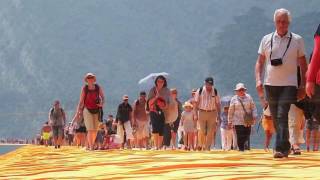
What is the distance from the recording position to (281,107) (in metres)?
8.47

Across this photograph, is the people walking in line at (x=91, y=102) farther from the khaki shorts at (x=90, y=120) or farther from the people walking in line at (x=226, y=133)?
the people walking in line at (x=226, y=133)

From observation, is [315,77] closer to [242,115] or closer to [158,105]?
[242,115]

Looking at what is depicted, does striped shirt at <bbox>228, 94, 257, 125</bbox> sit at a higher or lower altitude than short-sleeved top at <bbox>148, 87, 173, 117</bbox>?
lower

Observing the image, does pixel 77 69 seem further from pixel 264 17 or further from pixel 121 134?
pixel 121 134

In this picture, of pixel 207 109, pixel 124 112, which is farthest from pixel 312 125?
pixel 124 112

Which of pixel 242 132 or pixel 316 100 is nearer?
pixel 316 100

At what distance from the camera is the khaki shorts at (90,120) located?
13.9 meters

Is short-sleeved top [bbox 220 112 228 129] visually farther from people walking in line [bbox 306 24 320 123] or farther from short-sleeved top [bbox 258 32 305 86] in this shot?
people walking in line [bbox 306 24 320 123]

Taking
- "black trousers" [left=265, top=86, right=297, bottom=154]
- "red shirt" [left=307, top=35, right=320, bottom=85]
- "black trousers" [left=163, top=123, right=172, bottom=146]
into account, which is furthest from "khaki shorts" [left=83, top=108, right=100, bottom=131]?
"red shirt" [left=307, top=35, right=320, bottom=85]

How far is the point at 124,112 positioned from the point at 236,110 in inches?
210

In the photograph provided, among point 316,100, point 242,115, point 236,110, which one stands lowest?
point 316,100

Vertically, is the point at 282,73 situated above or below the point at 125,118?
below

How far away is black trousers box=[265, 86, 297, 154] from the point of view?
8477 mm

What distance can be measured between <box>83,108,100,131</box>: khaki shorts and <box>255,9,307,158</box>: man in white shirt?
5.71 m
